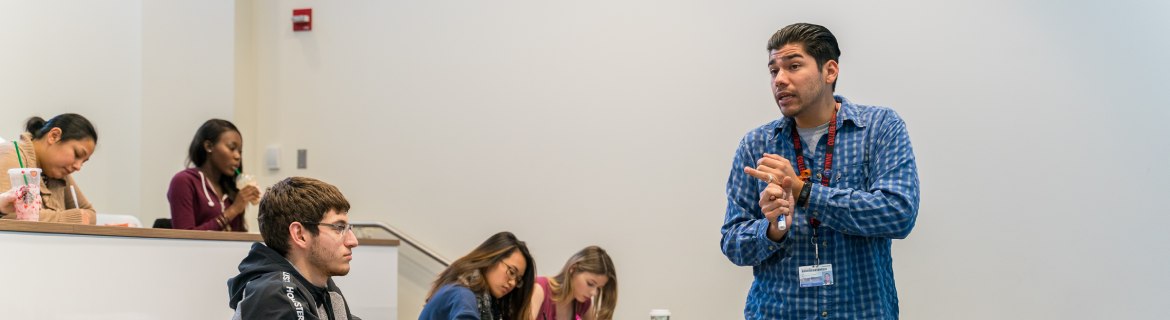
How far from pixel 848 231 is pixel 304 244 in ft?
3.90

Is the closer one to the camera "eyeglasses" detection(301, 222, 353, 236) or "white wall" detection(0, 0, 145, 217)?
"eyeglasses" detection(301, 222, 353, 236)

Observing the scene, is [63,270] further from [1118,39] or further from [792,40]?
[1118,39]

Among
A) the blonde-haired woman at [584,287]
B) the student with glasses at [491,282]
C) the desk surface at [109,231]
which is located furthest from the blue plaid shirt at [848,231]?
the blonde-haired woman at [584,287]

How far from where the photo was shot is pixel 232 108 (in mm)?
5855

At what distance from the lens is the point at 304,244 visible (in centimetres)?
234

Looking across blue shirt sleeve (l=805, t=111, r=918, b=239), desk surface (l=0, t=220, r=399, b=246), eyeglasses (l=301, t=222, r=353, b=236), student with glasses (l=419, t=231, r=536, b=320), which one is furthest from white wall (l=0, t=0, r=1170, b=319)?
blue shirt sleeve (l=805, t=111, r=918, b=239)

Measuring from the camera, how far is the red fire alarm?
19.9 feet

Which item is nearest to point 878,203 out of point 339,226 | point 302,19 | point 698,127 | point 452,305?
point 339,226

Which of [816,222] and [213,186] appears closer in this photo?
[816,222]

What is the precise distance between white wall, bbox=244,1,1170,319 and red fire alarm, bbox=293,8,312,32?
0.18 ft

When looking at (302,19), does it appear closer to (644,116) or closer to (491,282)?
(644,116)

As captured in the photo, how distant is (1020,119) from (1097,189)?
477 mm

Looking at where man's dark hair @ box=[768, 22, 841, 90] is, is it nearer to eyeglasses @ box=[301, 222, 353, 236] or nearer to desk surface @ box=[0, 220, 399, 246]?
eyeglasses @ box=[301, 222, 353, 236]

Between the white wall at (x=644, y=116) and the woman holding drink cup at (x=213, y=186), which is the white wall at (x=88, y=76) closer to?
the white wall at (x=644, y=116)
